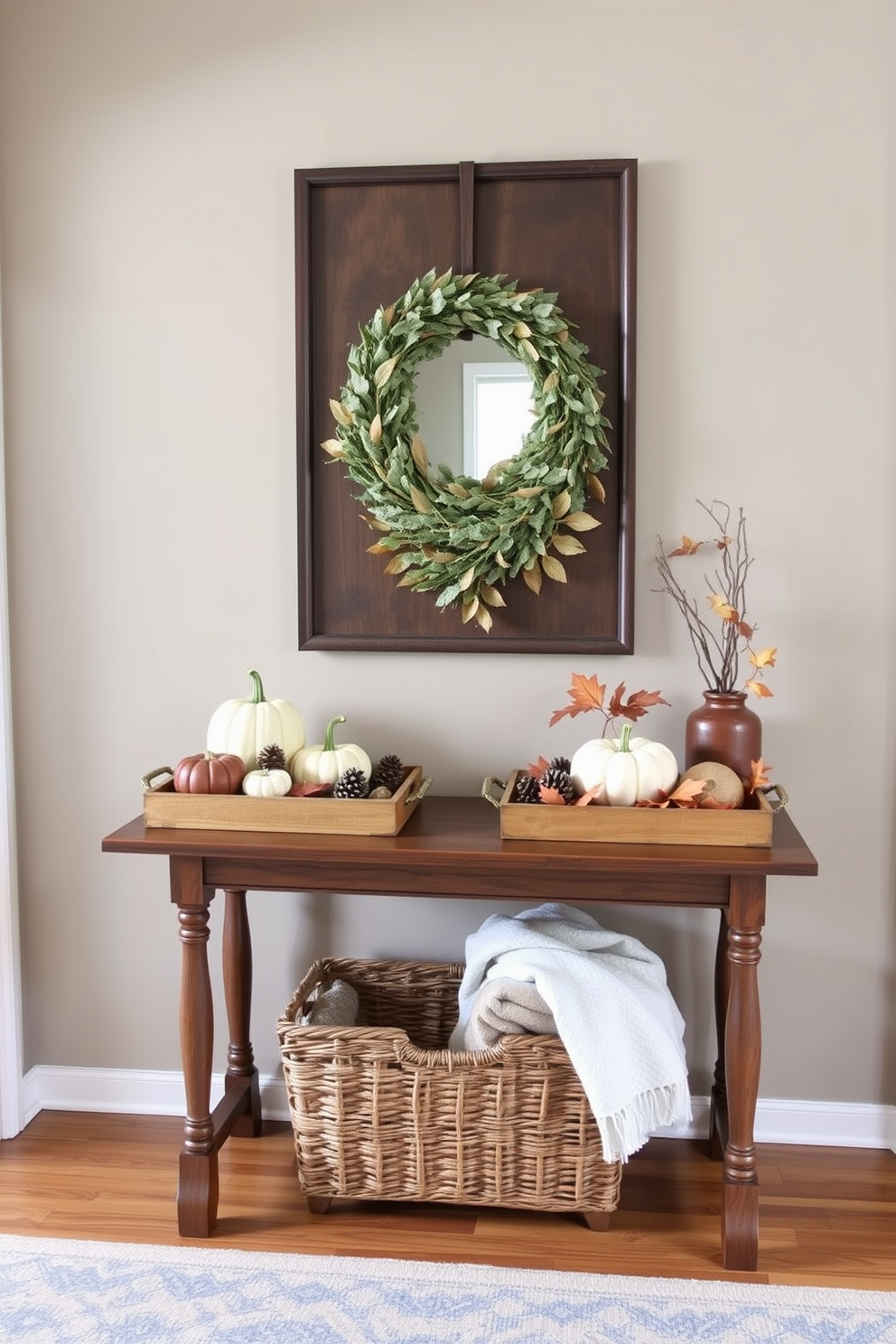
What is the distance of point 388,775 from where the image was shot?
237 centimetres

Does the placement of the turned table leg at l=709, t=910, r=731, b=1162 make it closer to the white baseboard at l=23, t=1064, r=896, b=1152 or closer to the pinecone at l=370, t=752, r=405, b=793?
the white baseboard at l=23, t=1064, r=896, b=1152

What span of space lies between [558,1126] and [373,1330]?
1.62 feet

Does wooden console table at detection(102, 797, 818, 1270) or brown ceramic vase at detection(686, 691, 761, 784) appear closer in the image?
wooden console table at detection(102, 797, 818, 1270)

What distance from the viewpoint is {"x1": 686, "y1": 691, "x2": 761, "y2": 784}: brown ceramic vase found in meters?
2.28

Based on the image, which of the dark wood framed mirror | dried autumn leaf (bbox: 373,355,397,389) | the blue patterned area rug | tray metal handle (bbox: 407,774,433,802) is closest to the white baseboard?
the blue patterned area rug

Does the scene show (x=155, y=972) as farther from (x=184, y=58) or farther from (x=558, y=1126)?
(x=184, y=58)

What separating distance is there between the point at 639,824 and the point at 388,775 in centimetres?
56

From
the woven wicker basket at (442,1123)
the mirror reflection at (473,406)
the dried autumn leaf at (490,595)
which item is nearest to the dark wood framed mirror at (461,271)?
the dried autumn leaf at (490,595)

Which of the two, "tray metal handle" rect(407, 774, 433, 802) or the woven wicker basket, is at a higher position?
"tray metal handle" rect(407, 774, 433, 802)

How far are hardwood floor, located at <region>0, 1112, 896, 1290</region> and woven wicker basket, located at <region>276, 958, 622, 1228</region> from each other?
64 mm

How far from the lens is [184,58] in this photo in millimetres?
2545

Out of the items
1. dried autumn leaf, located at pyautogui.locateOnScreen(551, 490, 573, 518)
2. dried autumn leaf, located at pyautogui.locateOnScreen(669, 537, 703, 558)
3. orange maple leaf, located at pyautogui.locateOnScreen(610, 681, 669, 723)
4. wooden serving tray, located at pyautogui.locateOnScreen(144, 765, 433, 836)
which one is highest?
dried autumn leaf, located at pyautogui.locateOnScreen(551, 490, 573, 518)

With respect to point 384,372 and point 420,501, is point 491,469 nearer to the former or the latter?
point 420,501

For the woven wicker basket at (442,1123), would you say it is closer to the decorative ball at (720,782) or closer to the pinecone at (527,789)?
the pinecone at (527,789)
